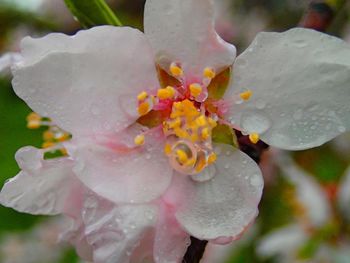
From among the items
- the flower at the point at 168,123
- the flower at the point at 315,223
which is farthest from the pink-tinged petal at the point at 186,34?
the flower at the point at 315,223

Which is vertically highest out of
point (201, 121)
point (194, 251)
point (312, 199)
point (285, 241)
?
point (201, 121)

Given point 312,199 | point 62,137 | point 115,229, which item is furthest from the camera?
point 312,199

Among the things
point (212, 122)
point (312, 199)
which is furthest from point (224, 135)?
point (312, 199)

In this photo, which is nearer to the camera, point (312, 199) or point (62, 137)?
point (62, 137)

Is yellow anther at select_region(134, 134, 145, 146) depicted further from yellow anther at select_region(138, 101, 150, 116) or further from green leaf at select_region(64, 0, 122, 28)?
green leaf at select_region(64, 0, 122, 28)

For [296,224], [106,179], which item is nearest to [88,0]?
[106,179]

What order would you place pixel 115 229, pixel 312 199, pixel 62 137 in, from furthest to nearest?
1. pixel 312 199
2. pixel 62 137
3. pixel 115 229

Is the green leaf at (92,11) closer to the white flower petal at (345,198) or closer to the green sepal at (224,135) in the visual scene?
the green sepal at (224,135)

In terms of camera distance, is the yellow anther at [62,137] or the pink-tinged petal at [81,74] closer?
the pink-tinged petal at [81,74]

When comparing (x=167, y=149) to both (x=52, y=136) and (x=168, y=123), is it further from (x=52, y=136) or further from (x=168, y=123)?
(x=52, y=136)
